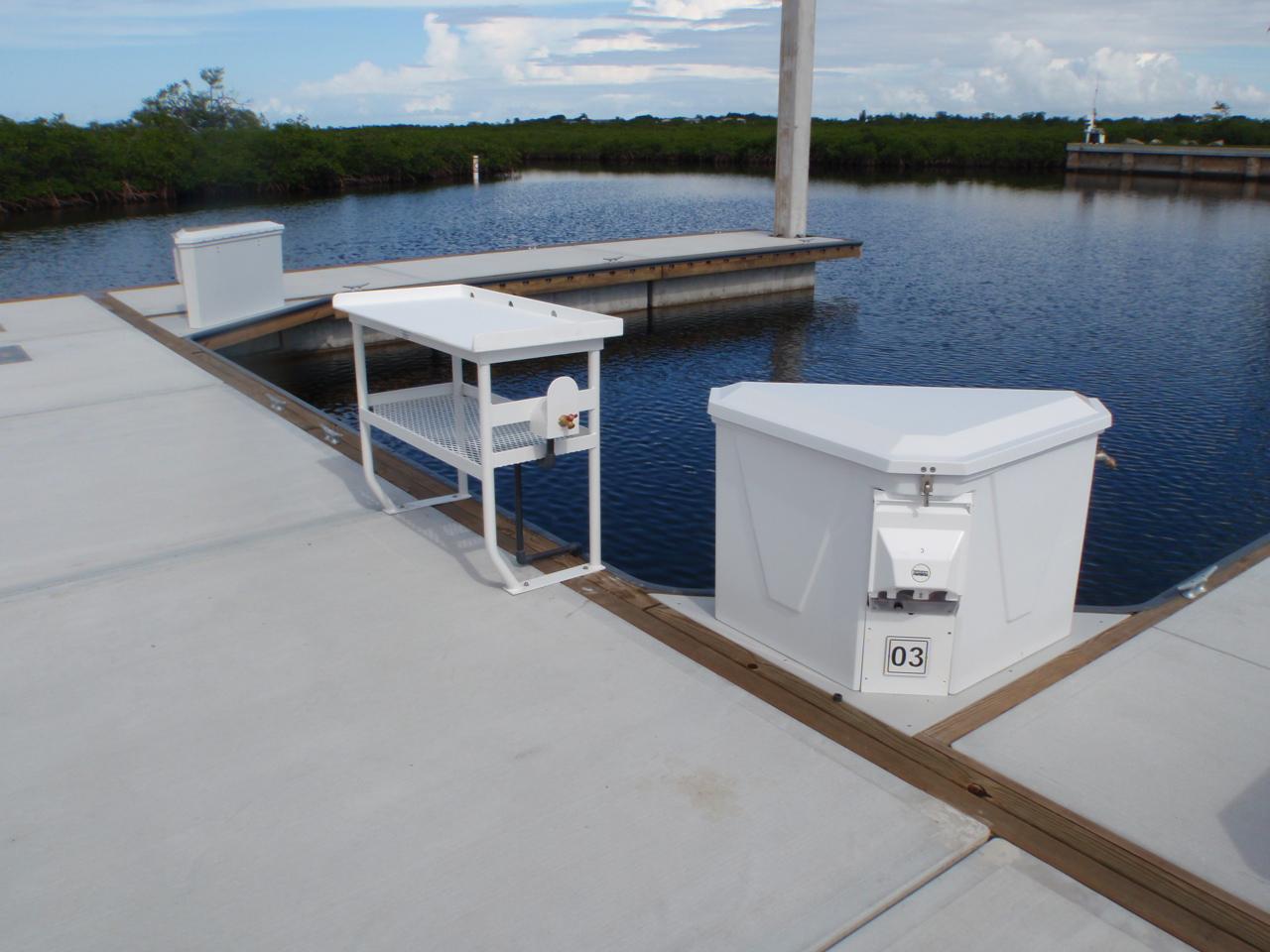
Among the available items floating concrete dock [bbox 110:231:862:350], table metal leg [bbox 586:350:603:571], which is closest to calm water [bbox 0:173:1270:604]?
floating concrete dock [bbox 110:231:862:350]

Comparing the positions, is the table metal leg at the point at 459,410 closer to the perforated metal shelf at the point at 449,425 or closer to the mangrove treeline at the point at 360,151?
the perforated metal shelf at the point at 449,425

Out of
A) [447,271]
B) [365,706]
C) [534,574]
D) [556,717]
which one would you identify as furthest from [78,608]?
[447,271]

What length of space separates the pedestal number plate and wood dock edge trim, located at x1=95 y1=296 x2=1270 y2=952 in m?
0.22

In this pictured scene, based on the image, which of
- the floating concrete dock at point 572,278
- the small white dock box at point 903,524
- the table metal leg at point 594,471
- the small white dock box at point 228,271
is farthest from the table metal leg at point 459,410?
the small white dock box at point 228,271

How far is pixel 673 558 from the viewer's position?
7.44 m

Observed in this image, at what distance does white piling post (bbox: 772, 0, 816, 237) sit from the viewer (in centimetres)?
1789

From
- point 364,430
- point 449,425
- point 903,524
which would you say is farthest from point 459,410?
point 903,524

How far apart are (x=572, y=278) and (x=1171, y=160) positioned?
50.1 metres

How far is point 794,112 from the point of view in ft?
61.6

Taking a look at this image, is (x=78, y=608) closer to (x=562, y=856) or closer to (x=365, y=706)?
(x=365, y=706)

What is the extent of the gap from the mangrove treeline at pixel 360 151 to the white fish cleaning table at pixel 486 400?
37.3m

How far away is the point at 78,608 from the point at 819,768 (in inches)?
131

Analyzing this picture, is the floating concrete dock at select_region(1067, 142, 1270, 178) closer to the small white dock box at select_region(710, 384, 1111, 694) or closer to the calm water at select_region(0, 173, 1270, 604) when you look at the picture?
the calm water at select_region(0, 173, 1270, 604)

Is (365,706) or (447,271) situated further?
(447,271)
